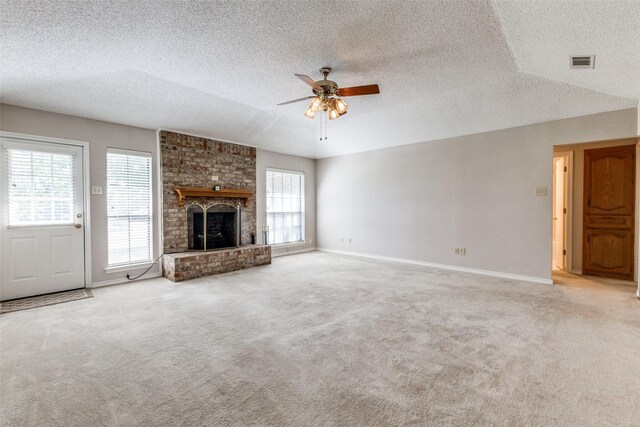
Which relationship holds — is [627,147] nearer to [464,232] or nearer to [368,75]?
[464,232]

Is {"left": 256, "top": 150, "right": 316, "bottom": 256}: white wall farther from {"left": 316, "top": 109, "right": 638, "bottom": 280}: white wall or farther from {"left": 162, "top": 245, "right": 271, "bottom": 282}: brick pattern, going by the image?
{"left": 162, "top": 245, "right": 271, "bottom": 282}: brick pattern

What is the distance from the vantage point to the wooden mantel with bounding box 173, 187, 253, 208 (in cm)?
541

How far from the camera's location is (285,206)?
7719mm

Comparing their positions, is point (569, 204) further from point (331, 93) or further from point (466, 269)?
point (331, 93)

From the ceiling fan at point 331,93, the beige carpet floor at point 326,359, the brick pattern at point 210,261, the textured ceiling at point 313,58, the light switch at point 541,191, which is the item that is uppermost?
the textured ceiling at point 313,58

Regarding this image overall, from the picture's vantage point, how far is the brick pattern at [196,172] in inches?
210

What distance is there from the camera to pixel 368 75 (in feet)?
12.3

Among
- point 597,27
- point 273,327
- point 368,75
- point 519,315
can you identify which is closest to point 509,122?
point 597,27

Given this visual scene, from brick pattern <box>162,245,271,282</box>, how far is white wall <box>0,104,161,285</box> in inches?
21.9

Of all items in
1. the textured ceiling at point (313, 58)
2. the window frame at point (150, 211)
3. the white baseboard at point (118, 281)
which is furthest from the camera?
the window frame at point (150, 211)

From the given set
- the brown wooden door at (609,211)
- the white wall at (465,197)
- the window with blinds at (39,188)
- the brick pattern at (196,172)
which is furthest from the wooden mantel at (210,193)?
the brown wooden door at (609,211)

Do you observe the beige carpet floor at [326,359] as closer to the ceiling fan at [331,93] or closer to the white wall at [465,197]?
the white wall at [465,197]

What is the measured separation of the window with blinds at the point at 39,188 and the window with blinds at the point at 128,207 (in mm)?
540

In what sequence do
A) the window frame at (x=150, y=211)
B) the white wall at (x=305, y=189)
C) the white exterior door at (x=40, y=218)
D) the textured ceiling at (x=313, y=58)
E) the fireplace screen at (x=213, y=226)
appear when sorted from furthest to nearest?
the white wall at (x=305, y=189) < the fireplace screen at (x=213, y=226) < the window frame at (x=150, y=211) < the white exterior door at (x=40, y=218) < the textured ceiling at (x=313, y=58)
